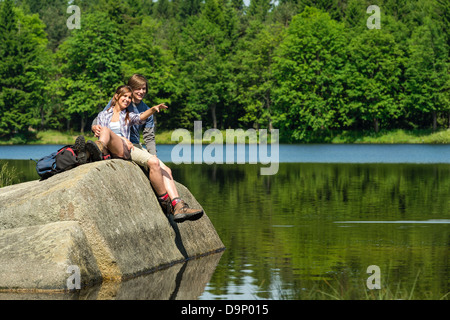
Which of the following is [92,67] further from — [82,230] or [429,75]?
[82,230]

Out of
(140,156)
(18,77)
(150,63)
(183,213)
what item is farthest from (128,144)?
(150,63)

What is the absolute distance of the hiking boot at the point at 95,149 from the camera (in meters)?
11.2

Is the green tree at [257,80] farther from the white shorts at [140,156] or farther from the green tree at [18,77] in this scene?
the white shorts at [140,156]

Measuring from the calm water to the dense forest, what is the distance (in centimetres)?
5202

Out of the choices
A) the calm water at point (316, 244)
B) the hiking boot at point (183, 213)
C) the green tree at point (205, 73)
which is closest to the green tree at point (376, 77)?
the green tree at point (205, 73)

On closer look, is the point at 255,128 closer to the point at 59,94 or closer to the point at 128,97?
the point at 59,94

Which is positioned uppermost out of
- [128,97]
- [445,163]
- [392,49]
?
[392,49]

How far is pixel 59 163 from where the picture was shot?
11359mm

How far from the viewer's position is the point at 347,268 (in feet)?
36.5

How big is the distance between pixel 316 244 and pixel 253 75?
239ft

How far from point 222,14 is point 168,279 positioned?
96.0m

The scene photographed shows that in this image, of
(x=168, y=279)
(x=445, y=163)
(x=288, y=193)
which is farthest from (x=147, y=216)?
(x=445, y=163)

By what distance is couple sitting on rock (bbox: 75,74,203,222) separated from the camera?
37.8 ft
